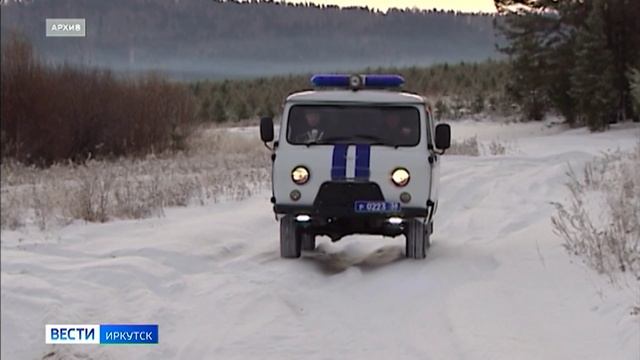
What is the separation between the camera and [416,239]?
9.23m

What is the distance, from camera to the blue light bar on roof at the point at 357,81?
931 centimetres

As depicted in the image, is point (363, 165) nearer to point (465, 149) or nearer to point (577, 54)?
point (465, 149)

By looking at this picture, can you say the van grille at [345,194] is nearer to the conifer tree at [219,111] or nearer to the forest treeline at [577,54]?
the forest treeline at [577,54]

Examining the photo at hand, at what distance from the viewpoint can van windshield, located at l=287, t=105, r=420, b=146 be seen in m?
8.93

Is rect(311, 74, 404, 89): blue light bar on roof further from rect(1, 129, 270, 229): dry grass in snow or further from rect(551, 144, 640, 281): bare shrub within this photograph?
rect(551, 144, 640, 281): bare shrub

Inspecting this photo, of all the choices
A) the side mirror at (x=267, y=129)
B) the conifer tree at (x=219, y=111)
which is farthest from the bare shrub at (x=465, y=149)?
the side mirror at (x=267, y=129)

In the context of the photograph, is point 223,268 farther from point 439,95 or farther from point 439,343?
point 439,95

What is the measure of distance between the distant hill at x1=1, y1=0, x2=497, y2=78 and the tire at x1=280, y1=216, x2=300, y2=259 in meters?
1.64

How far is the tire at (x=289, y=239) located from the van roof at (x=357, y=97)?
130cm

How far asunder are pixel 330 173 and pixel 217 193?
16.5 feet

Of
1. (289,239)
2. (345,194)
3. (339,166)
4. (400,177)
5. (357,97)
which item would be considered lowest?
(289,239)

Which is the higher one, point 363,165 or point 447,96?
point 447,96

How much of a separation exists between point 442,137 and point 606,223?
2.45 meters

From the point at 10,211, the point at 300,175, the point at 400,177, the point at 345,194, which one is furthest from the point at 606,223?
the point at 10,211
